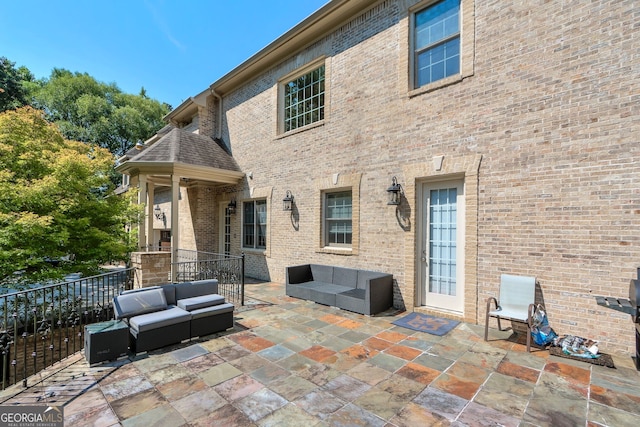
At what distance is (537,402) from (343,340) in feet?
7.97

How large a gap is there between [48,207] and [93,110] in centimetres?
2236

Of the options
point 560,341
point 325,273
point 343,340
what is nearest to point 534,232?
point 560,341

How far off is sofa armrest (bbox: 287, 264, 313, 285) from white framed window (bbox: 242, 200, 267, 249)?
8.75ft

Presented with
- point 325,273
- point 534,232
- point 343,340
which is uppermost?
point 534,232

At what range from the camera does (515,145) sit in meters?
4.71

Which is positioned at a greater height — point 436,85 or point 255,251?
point 436,85

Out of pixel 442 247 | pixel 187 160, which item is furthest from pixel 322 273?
pixel 187 160

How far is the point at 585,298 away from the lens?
4133mm

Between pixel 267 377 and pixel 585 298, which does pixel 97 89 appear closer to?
pixel 267 377

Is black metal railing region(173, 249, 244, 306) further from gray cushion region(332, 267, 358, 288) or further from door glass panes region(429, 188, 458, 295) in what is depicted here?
door glass panes region(429, 188, 458, 295)

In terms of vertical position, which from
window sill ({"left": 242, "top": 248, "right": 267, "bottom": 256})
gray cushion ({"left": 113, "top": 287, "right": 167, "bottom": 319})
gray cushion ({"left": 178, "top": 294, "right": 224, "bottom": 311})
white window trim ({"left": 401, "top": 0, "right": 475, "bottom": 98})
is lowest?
gray cushion ({"left": 178, "top": 294, "right": 224, "bottom": 311})

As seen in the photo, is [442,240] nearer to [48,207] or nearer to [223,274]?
[223,274]

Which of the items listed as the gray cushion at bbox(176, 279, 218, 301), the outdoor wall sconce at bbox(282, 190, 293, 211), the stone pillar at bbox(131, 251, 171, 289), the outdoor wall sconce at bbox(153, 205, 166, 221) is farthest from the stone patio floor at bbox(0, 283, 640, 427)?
the outdoor wall sconce at bbox(153, 205, 166, 221)

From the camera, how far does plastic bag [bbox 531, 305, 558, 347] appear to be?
13.7 feet
